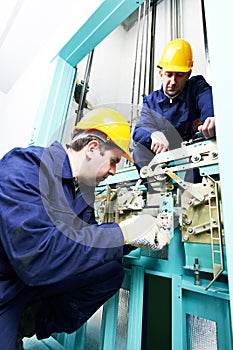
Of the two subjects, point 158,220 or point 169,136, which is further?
point 169,136

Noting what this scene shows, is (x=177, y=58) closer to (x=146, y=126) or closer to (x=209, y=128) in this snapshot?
(x=146, y=126)

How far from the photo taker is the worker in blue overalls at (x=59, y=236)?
1.60 ft

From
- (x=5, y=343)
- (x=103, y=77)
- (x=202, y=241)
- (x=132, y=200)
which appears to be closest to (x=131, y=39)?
(x=103, y=77)

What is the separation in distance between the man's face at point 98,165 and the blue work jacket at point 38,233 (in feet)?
0.57

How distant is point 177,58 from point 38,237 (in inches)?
48.1

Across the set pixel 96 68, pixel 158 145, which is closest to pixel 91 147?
pixel 158 145

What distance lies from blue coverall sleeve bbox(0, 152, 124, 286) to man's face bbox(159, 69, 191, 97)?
915 millimetres

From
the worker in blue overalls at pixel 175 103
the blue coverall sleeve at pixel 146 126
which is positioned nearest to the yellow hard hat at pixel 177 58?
the worker in blue overalls at pixel 175 103

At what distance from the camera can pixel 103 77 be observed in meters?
2.49

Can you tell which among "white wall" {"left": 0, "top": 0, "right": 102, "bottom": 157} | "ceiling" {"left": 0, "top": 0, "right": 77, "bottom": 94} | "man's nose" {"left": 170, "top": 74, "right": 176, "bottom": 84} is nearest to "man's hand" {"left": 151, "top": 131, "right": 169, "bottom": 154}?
"man's nose" {"left": 170, "top": 74, "right": 176, "bottom": 84}

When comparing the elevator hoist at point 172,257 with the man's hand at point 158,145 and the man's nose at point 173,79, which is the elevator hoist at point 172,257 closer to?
the man's hand at point 158,145

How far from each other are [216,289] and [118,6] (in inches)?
50.2

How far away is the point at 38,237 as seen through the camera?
489mm

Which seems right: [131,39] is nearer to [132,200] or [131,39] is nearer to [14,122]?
[14,122]
